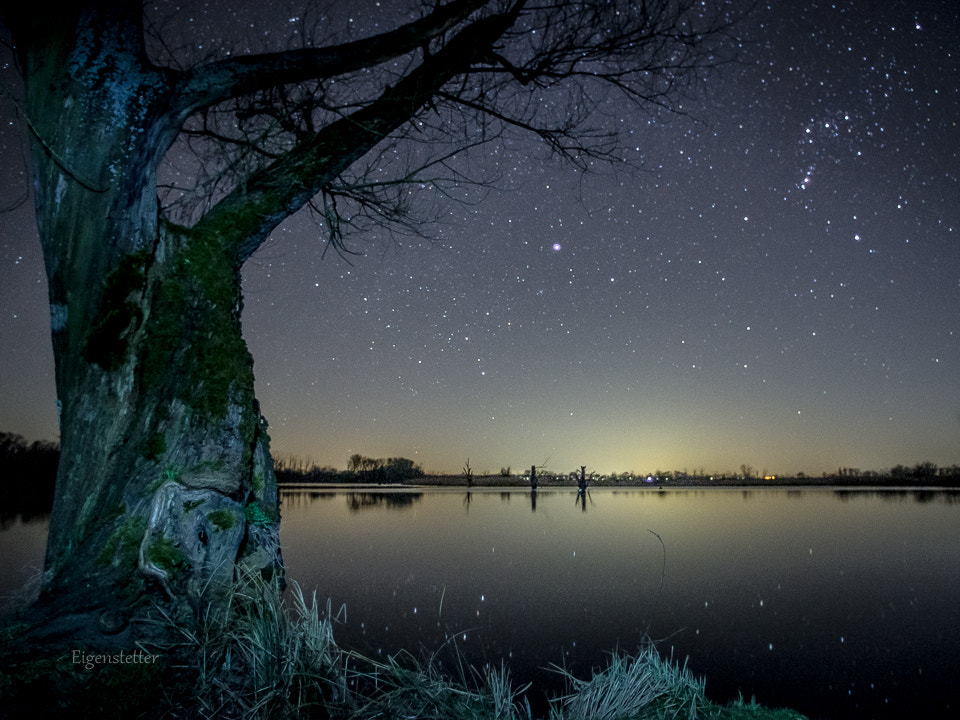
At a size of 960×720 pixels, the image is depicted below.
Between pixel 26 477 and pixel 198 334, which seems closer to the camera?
pixel 198 334

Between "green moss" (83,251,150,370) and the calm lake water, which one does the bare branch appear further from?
the calm lake water

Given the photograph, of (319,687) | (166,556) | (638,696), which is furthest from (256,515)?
(638,696)

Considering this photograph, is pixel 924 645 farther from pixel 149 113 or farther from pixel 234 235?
pixel 149 113

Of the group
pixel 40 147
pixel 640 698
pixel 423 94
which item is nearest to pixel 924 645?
pixel 640 698

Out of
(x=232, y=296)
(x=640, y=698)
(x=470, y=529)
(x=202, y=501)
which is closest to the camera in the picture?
(x=640, y=698)

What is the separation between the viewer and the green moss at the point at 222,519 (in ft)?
9.77

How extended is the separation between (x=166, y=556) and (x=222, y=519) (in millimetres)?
314

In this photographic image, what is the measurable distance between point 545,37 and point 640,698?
459 centimetres

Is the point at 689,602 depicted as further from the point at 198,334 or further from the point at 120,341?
the point at 120,341

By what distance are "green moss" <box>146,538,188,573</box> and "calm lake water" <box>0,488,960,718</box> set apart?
960mm

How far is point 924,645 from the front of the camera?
6281 mm

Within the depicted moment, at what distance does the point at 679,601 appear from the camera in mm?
8117

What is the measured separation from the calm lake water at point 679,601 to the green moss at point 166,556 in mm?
960

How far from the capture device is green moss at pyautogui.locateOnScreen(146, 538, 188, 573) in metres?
2.72
